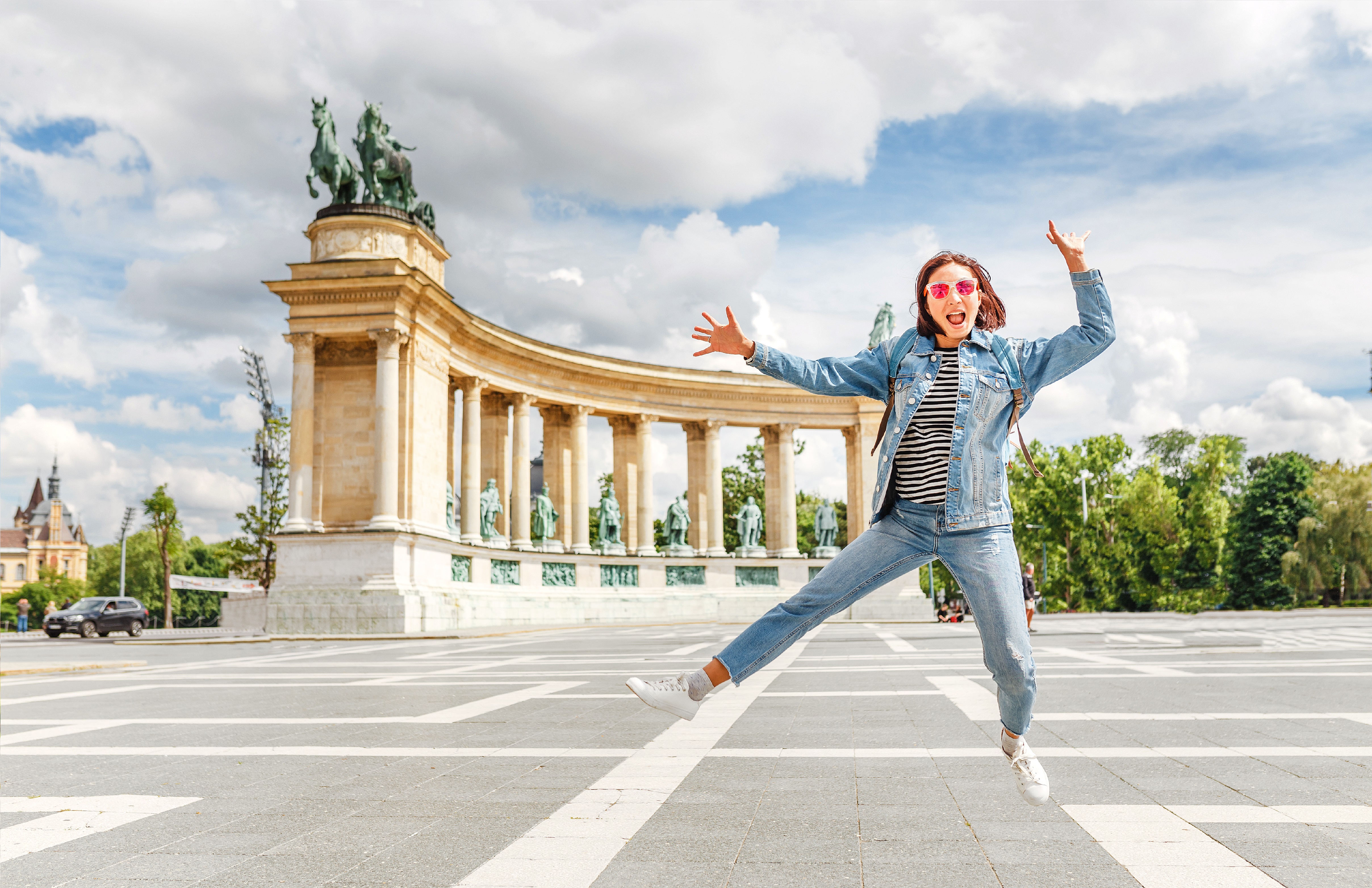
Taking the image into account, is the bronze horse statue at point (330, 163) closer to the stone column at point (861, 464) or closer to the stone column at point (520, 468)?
the stone column at point (520, 468)

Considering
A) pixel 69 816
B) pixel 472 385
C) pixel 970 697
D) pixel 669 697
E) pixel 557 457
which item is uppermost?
pixel 472 385

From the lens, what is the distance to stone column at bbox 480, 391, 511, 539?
174 feet

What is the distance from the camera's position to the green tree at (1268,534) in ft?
250

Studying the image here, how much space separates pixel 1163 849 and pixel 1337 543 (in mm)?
71644

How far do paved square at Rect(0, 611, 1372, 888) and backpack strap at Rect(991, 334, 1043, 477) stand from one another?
2128 millimetres

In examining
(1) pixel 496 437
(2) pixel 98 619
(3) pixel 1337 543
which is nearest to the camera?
(2) pixel 98 619

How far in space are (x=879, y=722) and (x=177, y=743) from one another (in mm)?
6498

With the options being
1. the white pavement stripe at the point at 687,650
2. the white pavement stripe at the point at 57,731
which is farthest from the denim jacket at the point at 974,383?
the white pavement stripe at the point at 687,650

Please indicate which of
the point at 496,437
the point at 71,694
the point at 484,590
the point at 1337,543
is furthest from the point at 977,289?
the point at 1337,543

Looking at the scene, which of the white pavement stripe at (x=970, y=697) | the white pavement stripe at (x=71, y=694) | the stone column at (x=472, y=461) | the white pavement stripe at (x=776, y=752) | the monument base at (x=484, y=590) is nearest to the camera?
the white pavement stripe at (x=776, y=752)

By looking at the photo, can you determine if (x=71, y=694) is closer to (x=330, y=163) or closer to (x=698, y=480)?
(x=330, y=163)

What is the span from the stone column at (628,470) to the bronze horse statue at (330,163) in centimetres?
2035

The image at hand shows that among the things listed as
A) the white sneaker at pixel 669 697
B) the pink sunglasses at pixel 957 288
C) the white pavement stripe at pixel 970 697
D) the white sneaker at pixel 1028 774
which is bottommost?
the white pavement stripe at pixel 970 697

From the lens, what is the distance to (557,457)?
188 feet
